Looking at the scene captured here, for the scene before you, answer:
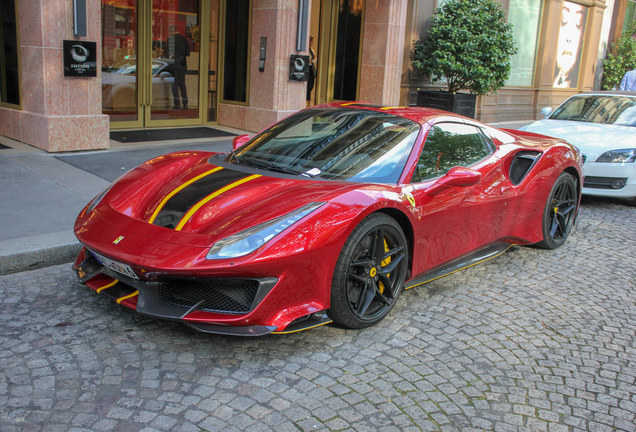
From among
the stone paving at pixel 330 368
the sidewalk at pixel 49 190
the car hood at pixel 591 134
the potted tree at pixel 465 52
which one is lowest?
the stone paving at pixel 330 368

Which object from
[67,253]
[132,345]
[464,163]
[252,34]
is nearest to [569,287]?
[464,163]

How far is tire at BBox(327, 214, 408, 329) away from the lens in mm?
3334

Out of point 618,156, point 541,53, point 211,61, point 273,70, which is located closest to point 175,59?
point 211,61

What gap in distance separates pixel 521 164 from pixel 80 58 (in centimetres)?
606

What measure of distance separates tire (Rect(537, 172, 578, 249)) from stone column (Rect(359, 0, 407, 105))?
772 cm

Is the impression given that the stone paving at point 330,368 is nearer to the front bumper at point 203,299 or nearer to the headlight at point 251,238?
the front bumper at point 203,299

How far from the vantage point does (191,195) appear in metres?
3.55

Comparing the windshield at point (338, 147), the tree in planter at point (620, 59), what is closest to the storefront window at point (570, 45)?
the tree in planter at point (620, 59)

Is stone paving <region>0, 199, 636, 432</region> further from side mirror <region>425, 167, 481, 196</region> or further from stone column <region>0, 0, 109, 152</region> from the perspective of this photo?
stone column <region>0, 0, 109, 152</region>

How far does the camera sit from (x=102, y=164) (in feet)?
24.9

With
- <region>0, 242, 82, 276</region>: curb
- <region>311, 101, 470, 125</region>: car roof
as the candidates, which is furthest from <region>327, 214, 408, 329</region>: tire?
<region>0, 242, 82, 276</region>: curb

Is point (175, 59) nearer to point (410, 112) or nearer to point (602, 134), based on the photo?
point (602, 134)

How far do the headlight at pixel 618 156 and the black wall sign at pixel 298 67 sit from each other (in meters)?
5.67

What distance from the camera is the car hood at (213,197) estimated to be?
10.6 feet
